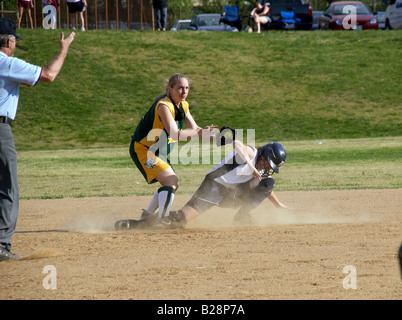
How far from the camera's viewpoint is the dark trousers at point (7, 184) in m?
5.68

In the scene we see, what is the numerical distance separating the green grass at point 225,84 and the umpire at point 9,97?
15.9 metres

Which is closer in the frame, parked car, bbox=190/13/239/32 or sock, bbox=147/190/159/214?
sock, bbox=147/190/159/214

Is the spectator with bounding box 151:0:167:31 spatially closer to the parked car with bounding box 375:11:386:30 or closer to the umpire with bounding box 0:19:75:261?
the parked car with bounding box 375:11:386:30

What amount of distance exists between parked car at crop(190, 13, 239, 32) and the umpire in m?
28.4

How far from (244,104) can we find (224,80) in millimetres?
2320

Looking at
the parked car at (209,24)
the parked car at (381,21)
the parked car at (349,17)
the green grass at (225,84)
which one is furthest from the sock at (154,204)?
the parked car at (381,21)

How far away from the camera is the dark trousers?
5.68 meters

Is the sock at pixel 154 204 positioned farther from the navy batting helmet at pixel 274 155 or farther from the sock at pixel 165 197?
the navy batting helmet at pixel 274 155

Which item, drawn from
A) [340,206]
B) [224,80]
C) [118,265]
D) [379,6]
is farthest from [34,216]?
[379,6]

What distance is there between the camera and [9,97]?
225 inches

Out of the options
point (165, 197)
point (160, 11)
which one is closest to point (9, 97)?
point (165, 197)

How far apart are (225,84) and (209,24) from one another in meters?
9.04

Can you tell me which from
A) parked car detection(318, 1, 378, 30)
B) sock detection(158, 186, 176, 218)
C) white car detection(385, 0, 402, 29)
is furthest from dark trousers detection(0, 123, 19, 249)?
parked car detection(318, 1, 378, 30)

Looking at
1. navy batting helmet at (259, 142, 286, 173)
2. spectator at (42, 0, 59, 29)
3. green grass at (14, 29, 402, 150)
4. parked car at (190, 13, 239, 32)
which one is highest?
spectator at (42, 0, 59, 29)
